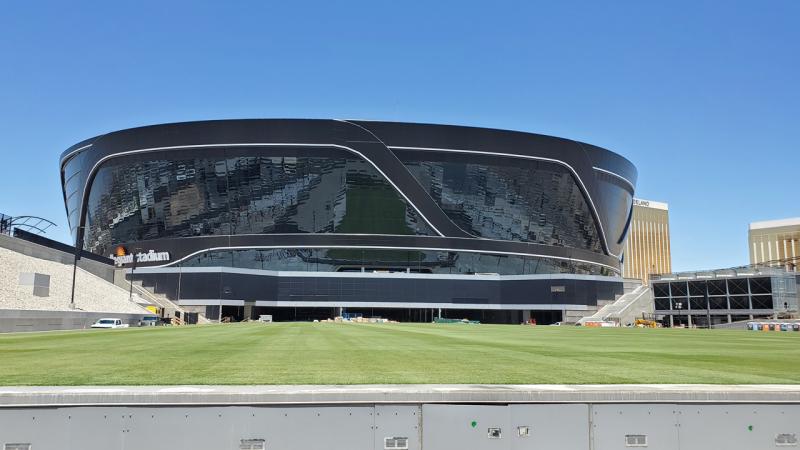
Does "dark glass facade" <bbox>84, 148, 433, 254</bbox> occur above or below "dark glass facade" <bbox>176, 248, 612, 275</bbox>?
above

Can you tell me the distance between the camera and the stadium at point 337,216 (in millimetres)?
114625

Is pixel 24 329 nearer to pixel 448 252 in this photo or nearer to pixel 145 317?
pixel 145 317

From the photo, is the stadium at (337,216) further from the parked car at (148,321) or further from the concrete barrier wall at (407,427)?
the concrete barrier wall at (407,427)

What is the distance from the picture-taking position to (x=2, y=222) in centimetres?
8338

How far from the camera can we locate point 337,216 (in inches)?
4692

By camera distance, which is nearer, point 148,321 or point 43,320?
point 43,320

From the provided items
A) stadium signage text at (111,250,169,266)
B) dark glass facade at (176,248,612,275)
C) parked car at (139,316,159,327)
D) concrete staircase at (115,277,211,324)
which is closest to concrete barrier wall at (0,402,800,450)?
parked car at (139,316,159,327)

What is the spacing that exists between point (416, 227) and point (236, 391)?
113483mm

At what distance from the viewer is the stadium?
11462cm

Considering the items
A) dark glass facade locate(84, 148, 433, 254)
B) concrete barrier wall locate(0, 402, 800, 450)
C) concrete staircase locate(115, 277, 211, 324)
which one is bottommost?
concrete barrier wall locate(0, 402, 800, 450)

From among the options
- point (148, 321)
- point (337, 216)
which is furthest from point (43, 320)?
point (337, 216)

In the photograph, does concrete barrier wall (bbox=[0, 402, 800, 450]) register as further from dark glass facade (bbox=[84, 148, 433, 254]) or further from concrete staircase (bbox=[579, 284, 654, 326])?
dark glass facade (bbox=[84, 148, 433, 254])

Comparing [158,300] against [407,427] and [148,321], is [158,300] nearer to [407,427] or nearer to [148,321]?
[148,321]

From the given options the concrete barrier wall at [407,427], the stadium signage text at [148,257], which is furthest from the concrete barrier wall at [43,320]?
the stadium signage text at [148,257]
